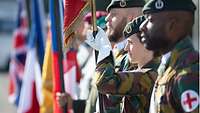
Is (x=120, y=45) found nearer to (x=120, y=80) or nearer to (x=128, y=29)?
(x=128, y=29)

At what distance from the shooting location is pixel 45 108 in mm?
7754

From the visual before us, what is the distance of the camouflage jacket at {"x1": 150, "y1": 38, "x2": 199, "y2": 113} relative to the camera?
4.37 m

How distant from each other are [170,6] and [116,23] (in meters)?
1.08

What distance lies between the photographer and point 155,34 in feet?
15.2

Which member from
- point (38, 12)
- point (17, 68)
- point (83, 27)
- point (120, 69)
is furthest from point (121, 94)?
point (17, 68)

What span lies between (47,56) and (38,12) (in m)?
1.75

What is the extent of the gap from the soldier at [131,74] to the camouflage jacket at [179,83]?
424 millimetres

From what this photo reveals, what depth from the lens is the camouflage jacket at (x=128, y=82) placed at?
502 cm

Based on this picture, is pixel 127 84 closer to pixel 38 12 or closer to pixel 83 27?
pixel 83 27

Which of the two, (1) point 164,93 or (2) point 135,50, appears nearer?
(1) point 164,93

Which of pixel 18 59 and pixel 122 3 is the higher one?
pixel 18 59

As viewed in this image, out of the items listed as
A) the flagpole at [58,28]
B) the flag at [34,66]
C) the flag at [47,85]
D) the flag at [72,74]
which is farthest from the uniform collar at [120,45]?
the flag at [34,66]

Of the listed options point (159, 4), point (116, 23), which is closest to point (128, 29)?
point (116, 23)

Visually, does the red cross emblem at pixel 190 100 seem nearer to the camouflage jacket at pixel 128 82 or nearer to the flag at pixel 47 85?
the camouflage jacket at pixel 128 82
